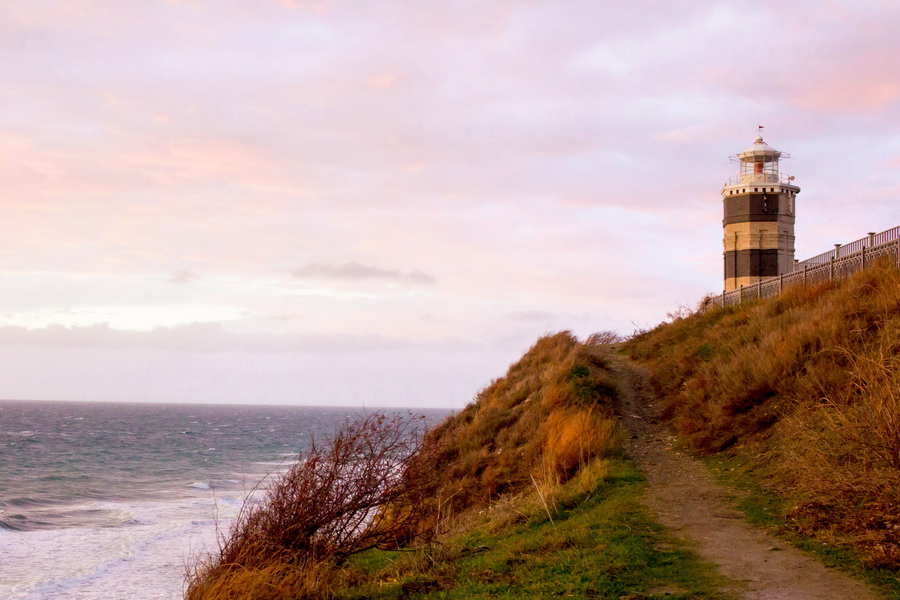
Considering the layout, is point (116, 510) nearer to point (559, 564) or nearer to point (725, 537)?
point (559, 564)

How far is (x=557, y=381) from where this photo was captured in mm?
19594

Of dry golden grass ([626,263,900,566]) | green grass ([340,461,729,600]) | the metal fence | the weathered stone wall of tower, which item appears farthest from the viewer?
the weathered stone wall of tower

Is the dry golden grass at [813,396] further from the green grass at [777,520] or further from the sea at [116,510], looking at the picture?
the sea at [116,510]

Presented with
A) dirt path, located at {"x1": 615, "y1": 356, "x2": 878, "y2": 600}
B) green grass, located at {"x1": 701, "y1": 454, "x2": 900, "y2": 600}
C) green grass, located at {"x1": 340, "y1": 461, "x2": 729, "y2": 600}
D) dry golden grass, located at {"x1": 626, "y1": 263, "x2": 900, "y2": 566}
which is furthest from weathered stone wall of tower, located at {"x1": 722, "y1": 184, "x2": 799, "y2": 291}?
green grass, located at {"x1": 340, "y1": 461, "x2": 729, "y2": 600}

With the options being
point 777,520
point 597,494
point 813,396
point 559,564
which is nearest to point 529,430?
point 597,494

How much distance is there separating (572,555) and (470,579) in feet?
3.77

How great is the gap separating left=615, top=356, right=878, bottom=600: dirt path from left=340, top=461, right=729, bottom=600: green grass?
0.28 m

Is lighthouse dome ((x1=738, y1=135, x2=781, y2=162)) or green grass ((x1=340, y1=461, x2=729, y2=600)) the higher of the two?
lighthouse dome ((x1=738, y1=135, x2=781, y2=162))

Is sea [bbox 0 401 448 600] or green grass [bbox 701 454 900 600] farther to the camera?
sea [bbox 0 401 448 600]

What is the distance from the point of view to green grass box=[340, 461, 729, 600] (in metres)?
6.76

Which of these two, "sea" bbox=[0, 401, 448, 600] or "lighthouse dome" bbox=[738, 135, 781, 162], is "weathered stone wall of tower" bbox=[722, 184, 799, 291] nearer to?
"lighthouse dome" bbox=[738, 135, 781, 162]

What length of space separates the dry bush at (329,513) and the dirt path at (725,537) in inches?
135

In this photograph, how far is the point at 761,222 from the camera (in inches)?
1454

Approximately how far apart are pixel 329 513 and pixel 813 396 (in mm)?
8305
